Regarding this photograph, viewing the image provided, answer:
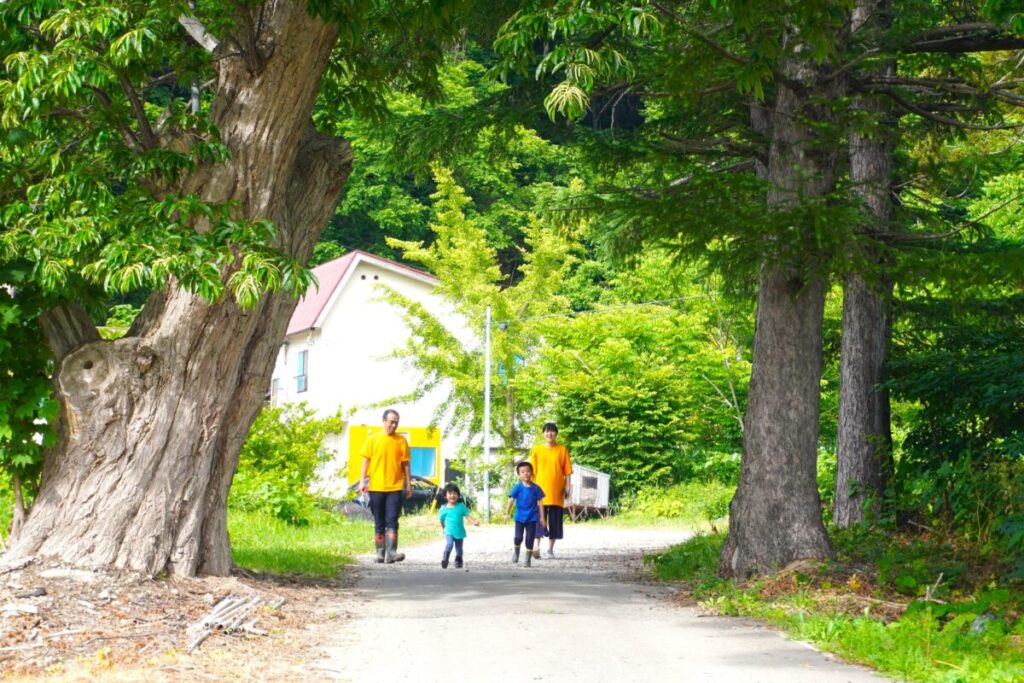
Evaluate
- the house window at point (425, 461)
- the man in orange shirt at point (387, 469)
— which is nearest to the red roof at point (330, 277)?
the house window at point (425, 461)

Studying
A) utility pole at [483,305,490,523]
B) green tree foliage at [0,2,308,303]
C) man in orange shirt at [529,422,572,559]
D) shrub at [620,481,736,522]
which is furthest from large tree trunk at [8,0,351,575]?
shrub at [620,481,736,522]

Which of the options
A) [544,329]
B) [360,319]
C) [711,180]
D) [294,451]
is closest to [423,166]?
[711,180]

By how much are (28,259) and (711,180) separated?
5.96 metres

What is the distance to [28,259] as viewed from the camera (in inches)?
385

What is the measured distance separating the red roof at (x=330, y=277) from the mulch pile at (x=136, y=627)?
32381mm

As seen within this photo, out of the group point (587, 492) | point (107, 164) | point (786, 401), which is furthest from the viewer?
point (587, 492)

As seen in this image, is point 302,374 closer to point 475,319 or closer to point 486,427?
point 475,319

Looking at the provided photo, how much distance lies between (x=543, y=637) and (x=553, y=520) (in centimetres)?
760

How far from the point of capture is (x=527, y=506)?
1568 cm

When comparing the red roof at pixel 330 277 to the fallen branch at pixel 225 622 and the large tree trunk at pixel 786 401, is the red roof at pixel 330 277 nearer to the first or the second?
the large tree trunk at pixel 786 401

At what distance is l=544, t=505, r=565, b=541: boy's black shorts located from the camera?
16.7 meters

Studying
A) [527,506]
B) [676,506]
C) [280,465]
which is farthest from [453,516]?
[676,506]

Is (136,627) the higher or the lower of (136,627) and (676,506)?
the lower

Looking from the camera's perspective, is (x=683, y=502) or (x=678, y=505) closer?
(x=678, y=505)
